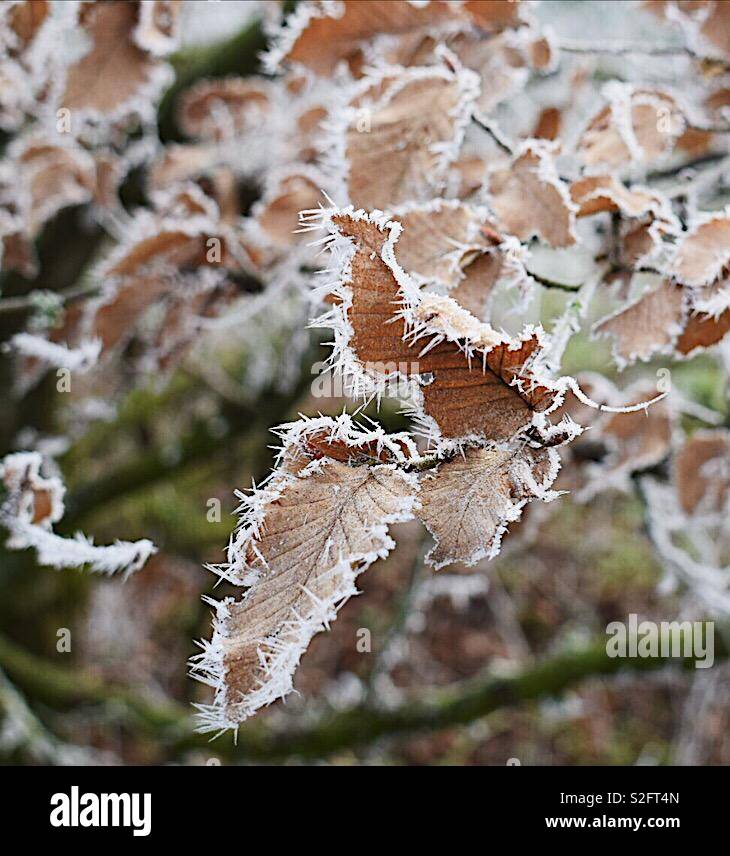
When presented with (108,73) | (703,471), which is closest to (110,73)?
(108,73)

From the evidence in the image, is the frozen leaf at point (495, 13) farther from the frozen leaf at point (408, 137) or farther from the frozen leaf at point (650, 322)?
the frozen leaf at point (650, 322)

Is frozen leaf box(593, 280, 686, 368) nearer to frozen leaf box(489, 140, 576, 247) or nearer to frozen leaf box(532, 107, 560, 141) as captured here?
frozen leaf box(489, 140, 576, 247)

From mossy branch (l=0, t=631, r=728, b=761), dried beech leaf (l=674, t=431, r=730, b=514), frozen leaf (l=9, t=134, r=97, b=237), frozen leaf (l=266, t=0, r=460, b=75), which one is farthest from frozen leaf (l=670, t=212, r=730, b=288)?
mossy branch (l=0, t=631, r=728, b=761)

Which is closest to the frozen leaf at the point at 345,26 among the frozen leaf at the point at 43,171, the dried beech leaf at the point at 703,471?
the frozen leaf at the point at 43,171

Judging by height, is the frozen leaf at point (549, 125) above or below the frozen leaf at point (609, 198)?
above

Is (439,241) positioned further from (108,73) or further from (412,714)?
(412,714)

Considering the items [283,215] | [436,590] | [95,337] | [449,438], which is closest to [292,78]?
[283,215]
